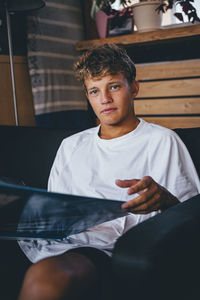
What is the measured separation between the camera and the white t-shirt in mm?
1142

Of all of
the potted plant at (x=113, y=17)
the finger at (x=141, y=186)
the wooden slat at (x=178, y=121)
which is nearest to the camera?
the finger at (x=141, y=186)

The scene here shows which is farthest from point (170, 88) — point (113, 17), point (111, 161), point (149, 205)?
point (149, 205)

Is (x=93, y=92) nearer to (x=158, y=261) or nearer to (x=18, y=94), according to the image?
(x=158, y=261)

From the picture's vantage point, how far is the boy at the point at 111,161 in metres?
1.11

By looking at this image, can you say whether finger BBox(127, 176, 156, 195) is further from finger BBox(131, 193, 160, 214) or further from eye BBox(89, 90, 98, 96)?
eye BBox(89, 90, 98, 96)

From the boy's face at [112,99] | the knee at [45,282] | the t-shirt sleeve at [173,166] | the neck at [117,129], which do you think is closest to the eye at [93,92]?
the boy's face at [112,99]

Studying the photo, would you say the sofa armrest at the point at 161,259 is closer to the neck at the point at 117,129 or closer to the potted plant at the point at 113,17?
the neck at the point at 117,129

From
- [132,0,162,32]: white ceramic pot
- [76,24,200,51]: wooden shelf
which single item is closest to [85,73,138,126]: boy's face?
[76,24,200,51]: wooden shelf

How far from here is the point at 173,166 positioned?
3.98ft

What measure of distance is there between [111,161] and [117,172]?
0.17ft

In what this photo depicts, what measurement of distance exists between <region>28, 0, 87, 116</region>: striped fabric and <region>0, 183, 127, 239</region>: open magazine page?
5.68 ft

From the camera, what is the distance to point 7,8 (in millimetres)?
2254

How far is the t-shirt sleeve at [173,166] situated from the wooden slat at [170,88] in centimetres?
106

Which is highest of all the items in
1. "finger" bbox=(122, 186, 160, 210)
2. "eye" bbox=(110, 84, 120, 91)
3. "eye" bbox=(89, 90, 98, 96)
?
"eye" bbox=(110, 84, 120, 91)
